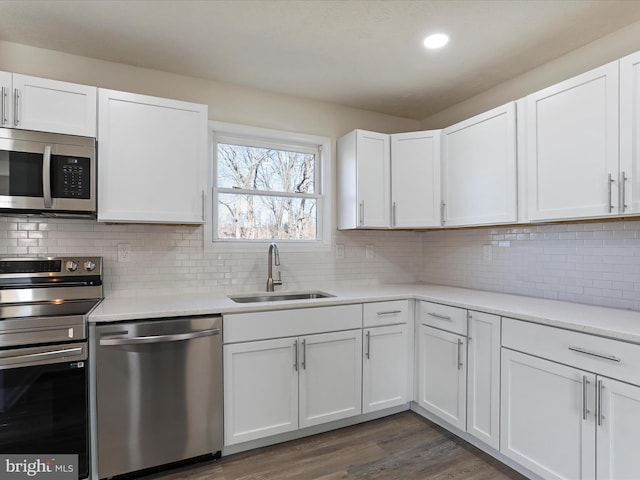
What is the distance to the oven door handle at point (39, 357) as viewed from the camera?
1.62 m

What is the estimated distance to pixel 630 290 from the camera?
202cm

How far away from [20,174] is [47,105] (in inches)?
16.2

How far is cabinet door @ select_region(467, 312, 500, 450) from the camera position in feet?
6.68

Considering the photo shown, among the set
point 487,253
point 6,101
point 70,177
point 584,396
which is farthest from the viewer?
point 487,253

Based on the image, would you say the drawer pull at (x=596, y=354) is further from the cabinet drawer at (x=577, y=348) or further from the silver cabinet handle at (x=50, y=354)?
the silver cabinet handle at (x=50, y=354)

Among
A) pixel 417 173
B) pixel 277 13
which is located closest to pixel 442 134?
pixel 417 173

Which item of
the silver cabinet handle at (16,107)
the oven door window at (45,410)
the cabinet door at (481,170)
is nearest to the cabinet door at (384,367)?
the cabinet door at (481,170)

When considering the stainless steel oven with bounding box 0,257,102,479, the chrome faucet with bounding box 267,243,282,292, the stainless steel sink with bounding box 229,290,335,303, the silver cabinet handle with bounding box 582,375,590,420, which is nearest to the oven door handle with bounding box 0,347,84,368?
the stainless steel oven with bounding box 0,257,102,479

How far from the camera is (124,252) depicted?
2.46 metres

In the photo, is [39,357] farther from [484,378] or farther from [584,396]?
[584,396]

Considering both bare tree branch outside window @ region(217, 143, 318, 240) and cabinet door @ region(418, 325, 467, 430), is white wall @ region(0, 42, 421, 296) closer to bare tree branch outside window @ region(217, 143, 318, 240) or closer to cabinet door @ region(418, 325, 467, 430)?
bare tree branch outside window @ region(217, 143, 318, 240)

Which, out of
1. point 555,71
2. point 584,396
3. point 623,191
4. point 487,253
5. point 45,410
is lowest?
point 45,410

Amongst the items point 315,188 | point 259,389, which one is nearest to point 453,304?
point 259,389

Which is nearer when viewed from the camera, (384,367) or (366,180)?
(384,367)
